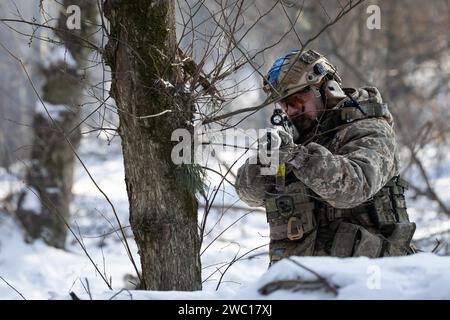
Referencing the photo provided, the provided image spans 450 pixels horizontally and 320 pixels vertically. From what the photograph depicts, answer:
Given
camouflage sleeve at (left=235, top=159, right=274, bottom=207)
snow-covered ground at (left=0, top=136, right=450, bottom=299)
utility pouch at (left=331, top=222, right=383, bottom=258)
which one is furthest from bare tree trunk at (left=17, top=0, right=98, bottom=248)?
utility pouch at (left=331, top=222, right=383, bottom=258)

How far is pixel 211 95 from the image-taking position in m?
3.81

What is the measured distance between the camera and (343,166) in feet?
12.1

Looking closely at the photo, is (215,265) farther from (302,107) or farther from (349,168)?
(349,168)

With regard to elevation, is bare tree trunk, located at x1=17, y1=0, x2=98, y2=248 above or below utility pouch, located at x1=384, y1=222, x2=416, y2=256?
above

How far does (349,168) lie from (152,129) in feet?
3.19

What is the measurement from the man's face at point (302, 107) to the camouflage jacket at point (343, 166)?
9cm

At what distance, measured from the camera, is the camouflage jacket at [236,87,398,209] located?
3.69 m

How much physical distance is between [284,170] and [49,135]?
6.65 m

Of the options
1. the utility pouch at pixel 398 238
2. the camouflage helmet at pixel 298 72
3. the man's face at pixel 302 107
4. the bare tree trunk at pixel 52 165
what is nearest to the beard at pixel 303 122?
the man's face at pixel 302 107

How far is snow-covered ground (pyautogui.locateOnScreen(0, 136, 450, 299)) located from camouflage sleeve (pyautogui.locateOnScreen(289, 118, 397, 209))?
416mm

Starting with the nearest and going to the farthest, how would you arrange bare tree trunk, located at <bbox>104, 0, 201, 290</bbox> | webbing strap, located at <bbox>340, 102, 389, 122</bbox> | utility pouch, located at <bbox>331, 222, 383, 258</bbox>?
1. bare tree trunk, located at <bbox>104, 0, 201, 290</bbox>
2. utility pouch, located at <bbox>331, 222, 383, 258</bbox>
3. webbing strap, located at <bbox>340, 102, 389, 122</bbox>

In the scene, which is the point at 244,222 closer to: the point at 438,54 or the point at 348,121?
the point at 438,54

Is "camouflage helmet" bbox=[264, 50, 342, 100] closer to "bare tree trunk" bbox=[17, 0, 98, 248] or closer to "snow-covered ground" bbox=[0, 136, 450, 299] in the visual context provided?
"snow-covered ground" bbox=[0, 136, 450, 299]

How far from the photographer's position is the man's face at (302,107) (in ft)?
14.0
